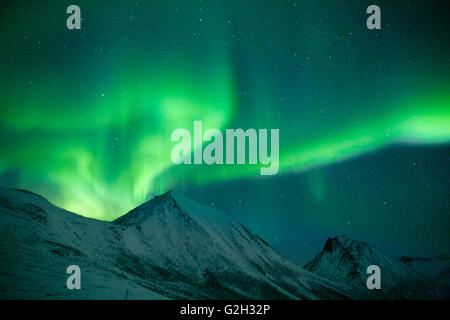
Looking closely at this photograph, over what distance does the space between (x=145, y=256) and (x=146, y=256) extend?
498 mm

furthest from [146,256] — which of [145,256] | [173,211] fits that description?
[173,211]

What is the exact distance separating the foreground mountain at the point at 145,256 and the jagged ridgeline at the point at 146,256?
0.75 feet

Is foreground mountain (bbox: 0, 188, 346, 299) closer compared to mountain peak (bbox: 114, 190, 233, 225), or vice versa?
foreground mountain (bbox: 0, 188, 346, 299)

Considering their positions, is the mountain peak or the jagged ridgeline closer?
the jagged ridgeline

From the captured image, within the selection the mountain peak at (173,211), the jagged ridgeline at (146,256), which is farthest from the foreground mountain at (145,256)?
the mountain peak at (173,211)

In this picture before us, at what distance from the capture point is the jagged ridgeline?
41.1m

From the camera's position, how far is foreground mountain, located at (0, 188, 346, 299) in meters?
41.2

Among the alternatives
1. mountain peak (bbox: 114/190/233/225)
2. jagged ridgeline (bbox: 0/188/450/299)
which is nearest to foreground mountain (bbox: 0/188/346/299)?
jagged ridgeline (bbox: 0/188/450/299)

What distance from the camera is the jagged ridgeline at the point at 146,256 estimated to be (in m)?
41.1

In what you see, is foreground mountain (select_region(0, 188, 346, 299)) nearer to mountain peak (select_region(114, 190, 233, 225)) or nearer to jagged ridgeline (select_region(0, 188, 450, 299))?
jagged ridgeline (select_region(0, 188, 450, 299))

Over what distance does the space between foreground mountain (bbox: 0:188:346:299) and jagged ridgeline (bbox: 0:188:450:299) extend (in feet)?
0.75
